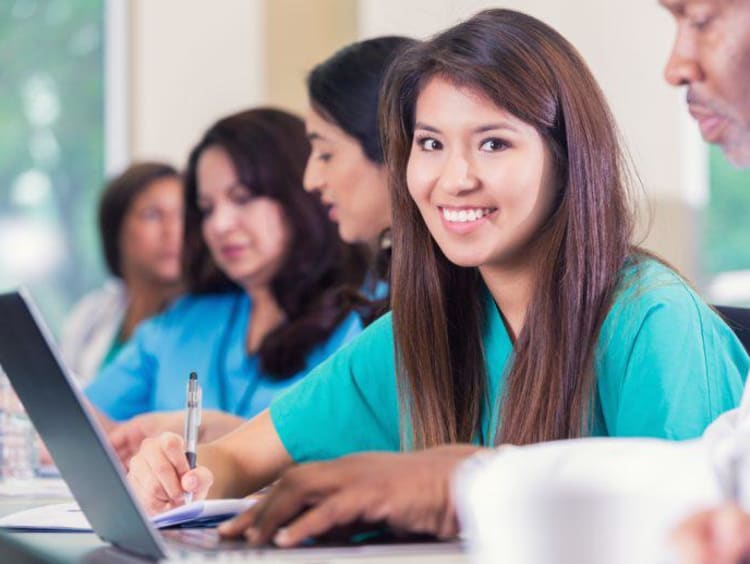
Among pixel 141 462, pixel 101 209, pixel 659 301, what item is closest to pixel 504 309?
pixel 659 301

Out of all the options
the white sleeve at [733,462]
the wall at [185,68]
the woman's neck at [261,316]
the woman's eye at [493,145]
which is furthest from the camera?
the wall at [185,68]

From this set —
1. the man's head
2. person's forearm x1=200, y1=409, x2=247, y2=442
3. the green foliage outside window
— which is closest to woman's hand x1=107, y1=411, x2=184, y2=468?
person's forearm x1=200, y1=409, x2=247, y2=442

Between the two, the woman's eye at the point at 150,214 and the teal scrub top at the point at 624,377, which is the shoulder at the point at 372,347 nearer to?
the teal scrub top at the point at 624,377

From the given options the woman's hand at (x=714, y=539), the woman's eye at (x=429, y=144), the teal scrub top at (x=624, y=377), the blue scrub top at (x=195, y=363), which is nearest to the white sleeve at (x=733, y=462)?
the woman's hand at (x=714, y=539)

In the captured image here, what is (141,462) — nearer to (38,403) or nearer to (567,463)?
(38,403)

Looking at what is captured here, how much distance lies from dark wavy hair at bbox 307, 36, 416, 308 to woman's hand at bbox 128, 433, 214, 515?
842mm

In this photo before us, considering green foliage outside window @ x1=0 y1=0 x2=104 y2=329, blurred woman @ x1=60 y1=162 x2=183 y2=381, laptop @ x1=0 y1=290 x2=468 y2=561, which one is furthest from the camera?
green foliage outside window @ x1=0 y1=0 x2=104 y2=329

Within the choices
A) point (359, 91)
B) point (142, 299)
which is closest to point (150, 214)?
point (142, 299)

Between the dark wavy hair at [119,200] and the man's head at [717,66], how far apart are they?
117 inches

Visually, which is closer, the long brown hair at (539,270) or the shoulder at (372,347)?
the long brown hair at (539,270)

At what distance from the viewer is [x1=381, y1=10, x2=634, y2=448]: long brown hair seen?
4.08 feet

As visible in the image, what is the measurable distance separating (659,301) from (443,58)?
0.36m

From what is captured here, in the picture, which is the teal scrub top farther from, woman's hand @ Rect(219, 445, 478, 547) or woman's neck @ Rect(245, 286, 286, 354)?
woman's neck @ Rect(245, 286, 286, 354)

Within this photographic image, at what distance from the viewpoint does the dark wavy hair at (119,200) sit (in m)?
3.61
